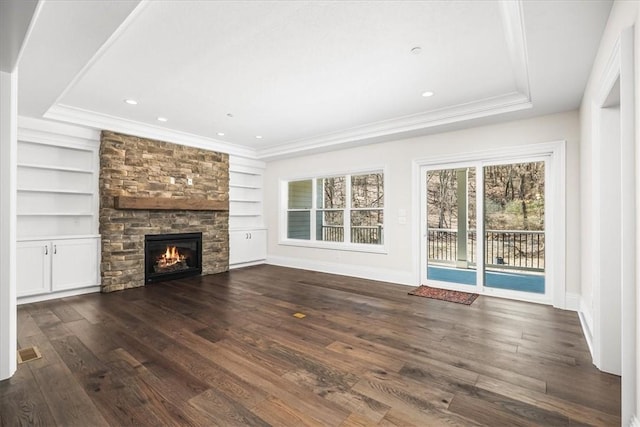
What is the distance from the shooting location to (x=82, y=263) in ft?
14.9

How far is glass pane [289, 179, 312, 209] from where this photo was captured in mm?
6918

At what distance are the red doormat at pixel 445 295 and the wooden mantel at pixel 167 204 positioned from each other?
13.5 ft

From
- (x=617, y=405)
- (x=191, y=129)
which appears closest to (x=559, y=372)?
(x=617, y=405)

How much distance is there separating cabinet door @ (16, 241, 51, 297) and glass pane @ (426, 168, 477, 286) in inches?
230

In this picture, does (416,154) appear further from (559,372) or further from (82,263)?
(82,263)

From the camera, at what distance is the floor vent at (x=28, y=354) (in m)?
2.46

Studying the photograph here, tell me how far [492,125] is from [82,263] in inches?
257

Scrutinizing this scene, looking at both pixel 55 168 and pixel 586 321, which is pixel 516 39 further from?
pixel 55 168

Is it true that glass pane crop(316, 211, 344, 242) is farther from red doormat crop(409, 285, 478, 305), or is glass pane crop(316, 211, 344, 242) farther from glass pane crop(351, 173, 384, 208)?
red doormat crop(409, 285, 478, 305)

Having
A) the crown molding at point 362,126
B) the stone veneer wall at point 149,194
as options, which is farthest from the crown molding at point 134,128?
the stone veneer wall at point 149,194


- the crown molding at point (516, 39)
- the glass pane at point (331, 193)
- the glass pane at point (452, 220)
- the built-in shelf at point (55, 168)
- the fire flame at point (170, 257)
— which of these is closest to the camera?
the crown molding at point (516, 39)

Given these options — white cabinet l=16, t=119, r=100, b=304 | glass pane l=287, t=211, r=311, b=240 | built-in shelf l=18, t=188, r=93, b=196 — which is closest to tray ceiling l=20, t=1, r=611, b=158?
white cabinet l=16, t=119, r=100, b=304

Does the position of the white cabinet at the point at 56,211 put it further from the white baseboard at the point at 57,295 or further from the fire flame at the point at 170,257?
the fire flame at the point at 170,257

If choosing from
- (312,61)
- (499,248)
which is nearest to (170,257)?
(312,61)
